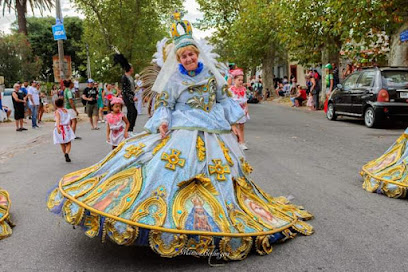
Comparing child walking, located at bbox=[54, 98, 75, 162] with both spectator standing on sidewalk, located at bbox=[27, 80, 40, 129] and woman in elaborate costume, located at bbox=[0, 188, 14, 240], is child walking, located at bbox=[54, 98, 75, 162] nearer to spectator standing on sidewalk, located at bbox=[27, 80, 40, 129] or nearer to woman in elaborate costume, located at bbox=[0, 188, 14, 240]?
woman in elaborate costume, located at bbox=[0, 188, 14, 240]

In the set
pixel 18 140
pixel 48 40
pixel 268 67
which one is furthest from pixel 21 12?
pixel 18 140

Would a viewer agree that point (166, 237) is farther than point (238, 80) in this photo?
No

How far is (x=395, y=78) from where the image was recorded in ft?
42.2

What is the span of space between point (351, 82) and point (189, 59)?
39.6 ft

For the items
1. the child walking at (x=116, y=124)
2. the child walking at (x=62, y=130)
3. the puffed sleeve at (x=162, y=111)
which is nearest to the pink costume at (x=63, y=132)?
the child walking at (x=62, y=130)

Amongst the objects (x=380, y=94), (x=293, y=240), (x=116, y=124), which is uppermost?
(x=380, y=94)

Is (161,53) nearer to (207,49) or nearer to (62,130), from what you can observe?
(207,49)

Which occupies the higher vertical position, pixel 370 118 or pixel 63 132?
pixel 63 132

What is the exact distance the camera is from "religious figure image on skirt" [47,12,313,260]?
3.26m

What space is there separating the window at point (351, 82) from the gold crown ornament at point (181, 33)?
11.6m

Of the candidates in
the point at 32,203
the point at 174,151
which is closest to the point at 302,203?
the point at 174,151

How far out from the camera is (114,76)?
1185 inches

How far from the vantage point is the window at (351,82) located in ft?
47.9

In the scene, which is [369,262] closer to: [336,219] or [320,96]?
[336,219]
